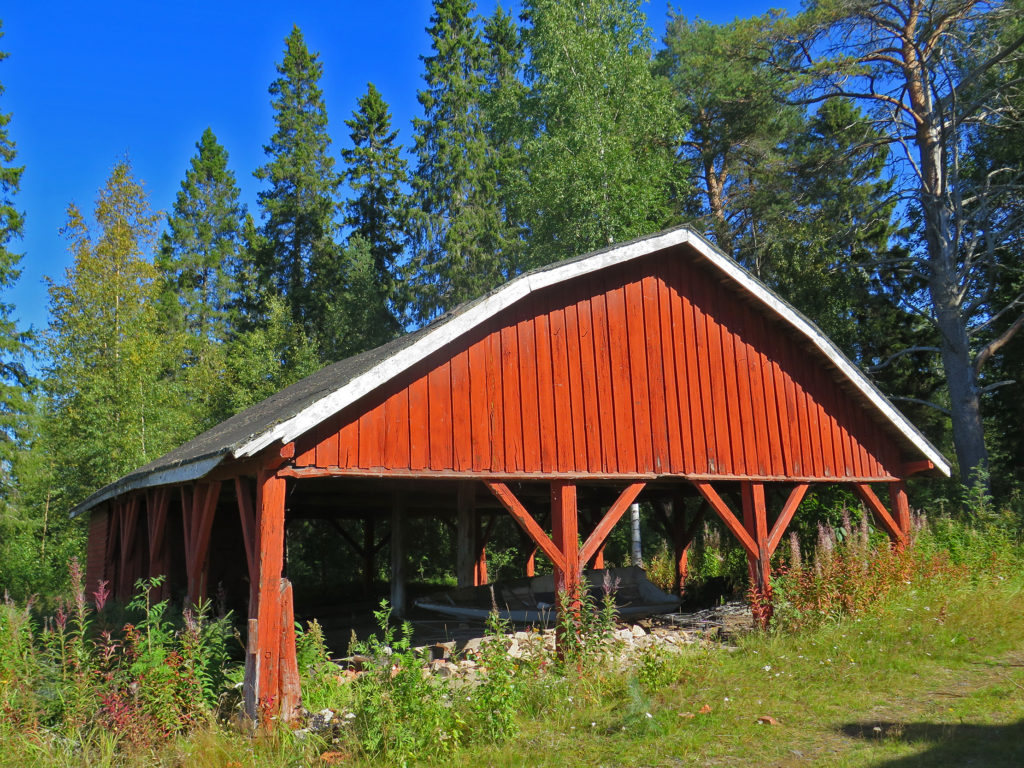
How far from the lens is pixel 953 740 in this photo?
6203 mm

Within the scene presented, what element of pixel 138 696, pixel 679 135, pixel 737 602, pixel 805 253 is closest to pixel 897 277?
pixel 805 253

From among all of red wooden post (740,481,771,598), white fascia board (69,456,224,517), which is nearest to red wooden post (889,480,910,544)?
red wooden post (740,481,771,598)

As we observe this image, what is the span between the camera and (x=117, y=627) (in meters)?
9.23

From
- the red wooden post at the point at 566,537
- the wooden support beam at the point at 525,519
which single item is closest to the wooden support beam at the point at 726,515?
the red wooden post at the point at 566,537

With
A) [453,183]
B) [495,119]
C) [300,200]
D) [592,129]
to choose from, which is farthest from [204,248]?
[592,129]

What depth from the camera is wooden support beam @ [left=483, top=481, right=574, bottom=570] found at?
29.8ft

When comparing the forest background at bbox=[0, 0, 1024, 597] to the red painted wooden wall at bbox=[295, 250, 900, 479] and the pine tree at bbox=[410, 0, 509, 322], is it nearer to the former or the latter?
the pine tree at bbox=[410, 0, 509, 322]

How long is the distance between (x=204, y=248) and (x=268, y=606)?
38045mm

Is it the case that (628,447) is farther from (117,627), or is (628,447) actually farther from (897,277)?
(897,277)

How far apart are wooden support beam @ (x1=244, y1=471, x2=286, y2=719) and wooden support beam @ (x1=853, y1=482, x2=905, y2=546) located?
8.92m

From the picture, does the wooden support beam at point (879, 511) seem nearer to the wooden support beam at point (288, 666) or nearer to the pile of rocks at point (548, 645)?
the pile of rocks at point (548, 645)

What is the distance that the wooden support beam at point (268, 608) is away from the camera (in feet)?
23.9

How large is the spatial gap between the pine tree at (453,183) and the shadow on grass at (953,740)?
1048 inches

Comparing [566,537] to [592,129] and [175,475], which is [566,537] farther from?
[592,129]
